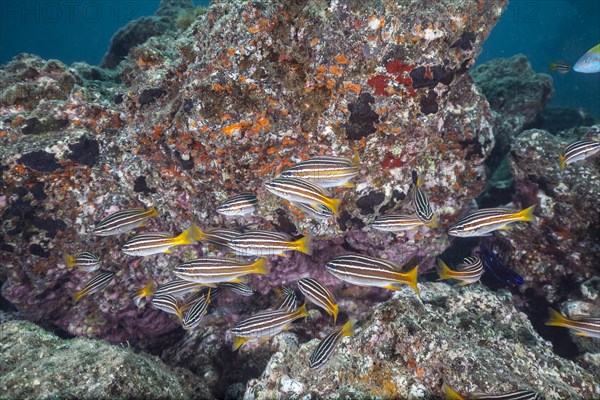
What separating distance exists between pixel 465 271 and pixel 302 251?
2242 millimetres

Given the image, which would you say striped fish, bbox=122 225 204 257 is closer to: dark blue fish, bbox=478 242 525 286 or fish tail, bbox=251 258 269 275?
fish tail, bbox=251 258 269 275

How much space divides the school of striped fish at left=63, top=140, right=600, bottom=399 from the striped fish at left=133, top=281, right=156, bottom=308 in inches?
0.7

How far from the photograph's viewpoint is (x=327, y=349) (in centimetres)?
341

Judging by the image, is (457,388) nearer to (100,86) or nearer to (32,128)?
(32,128)

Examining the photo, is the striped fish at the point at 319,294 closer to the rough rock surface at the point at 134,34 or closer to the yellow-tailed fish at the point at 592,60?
the yellow-tailed fish at the point at 592,60

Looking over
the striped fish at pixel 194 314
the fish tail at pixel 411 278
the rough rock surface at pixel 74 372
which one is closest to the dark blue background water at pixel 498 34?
the fish tail at pixel 411 278

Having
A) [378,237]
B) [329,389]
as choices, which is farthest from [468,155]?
[329,389]

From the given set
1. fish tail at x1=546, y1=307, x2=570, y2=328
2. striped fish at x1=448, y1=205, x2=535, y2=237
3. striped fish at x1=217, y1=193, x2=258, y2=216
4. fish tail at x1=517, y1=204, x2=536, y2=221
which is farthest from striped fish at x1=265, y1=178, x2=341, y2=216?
fish tail at x1=546, y1=307, x2=570, y2=328

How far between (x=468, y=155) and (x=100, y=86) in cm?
694

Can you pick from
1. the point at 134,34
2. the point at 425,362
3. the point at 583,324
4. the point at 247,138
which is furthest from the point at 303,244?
the point at 134,34

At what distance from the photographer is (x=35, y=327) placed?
395cm

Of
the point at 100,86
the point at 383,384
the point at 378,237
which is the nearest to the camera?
the point at 383,384

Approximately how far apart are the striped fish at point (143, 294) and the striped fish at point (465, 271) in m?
4.04

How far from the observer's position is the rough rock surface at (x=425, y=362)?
3168 mm
